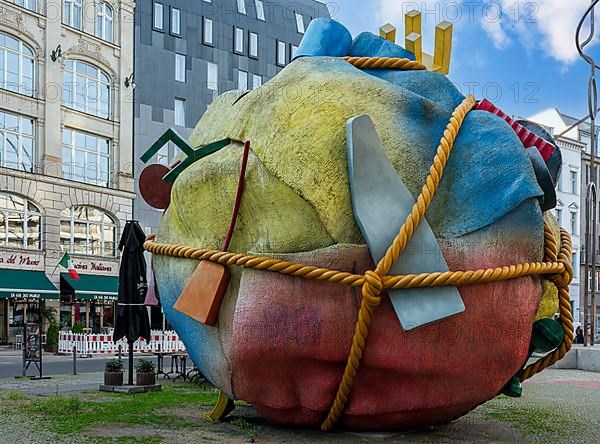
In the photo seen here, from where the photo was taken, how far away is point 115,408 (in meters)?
10.1

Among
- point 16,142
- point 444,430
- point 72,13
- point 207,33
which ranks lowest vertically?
point 444,430

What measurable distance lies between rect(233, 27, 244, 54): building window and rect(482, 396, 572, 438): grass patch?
33437mm

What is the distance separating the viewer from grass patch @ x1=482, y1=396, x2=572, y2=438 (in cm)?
884

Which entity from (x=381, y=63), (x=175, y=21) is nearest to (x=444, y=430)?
(x=381, y=63)

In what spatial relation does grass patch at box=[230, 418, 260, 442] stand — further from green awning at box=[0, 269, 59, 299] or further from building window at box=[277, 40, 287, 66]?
building window at box=[277, 40, 287, 66]

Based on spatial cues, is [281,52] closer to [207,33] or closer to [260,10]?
[260,10]

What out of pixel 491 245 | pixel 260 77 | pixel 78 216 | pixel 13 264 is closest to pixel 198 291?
pixel 491 245

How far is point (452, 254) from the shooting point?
6.48 m

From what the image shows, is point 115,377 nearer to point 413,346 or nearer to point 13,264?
point 413,346

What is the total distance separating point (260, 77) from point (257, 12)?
376 centimetres

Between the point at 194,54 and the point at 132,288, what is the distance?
92.7 feet

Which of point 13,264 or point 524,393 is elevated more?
point 13,264

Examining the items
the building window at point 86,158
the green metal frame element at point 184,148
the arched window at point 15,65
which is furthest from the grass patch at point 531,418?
the building window at point 86,158

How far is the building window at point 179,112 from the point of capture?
3831 cm
